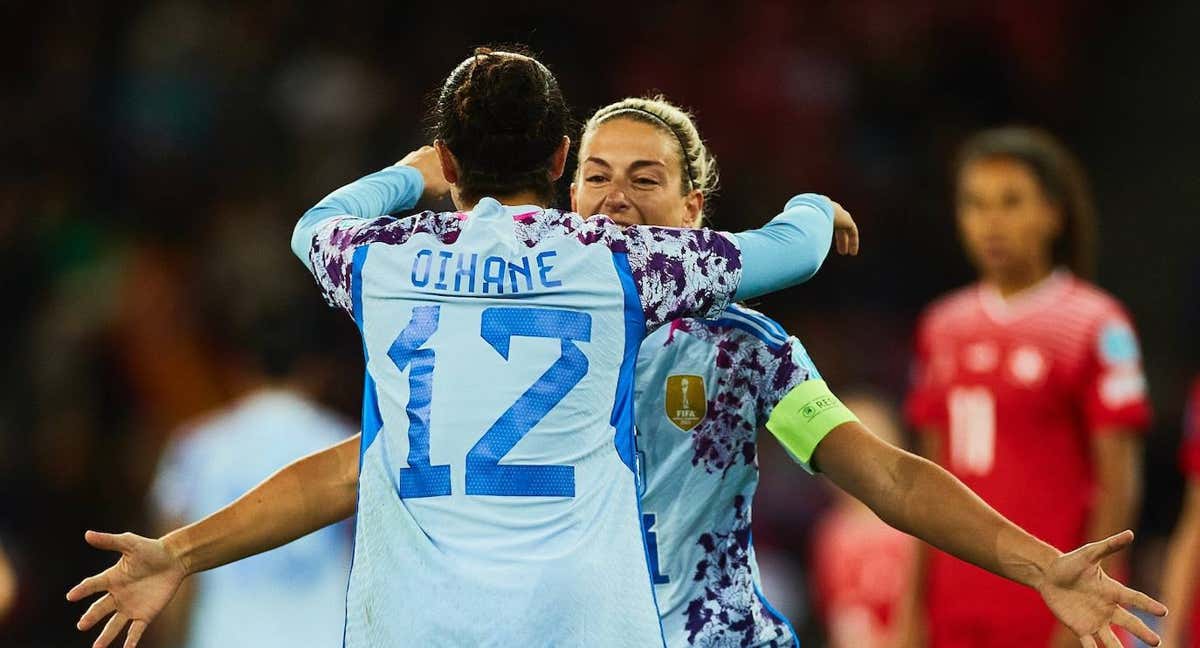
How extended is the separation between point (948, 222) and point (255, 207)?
4.60 meters

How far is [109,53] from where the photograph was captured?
1134 cm

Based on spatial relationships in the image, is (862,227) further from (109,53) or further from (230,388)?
(109,53)

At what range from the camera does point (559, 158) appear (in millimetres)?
3404

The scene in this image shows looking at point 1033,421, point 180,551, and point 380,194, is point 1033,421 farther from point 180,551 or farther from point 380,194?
point 180,551

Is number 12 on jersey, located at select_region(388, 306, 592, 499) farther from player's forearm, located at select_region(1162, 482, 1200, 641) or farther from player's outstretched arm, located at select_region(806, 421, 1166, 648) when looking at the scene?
player's forearm, located at select_region(1162, 482, 1200, 641)

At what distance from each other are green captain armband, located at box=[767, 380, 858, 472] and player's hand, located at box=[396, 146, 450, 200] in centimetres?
91

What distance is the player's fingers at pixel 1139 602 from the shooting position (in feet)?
10.3

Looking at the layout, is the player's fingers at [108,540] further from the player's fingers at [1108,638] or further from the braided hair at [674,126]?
the player's fingers at [1108,638]

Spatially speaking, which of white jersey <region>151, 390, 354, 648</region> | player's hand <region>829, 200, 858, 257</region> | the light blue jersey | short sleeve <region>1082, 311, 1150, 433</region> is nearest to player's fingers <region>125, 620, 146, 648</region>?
A: the light blue jersey

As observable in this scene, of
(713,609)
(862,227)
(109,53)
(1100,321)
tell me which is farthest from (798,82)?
(713,609)

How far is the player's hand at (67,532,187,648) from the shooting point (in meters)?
3.39

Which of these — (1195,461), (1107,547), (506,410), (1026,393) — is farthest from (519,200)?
(1195,461)

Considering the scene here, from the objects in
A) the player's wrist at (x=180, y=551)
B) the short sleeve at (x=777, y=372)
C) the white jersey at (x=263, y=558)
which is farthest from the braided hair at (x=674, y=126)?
the white jersey at (x=263, y=558)

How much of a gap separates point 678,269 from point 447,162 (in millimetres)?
534
